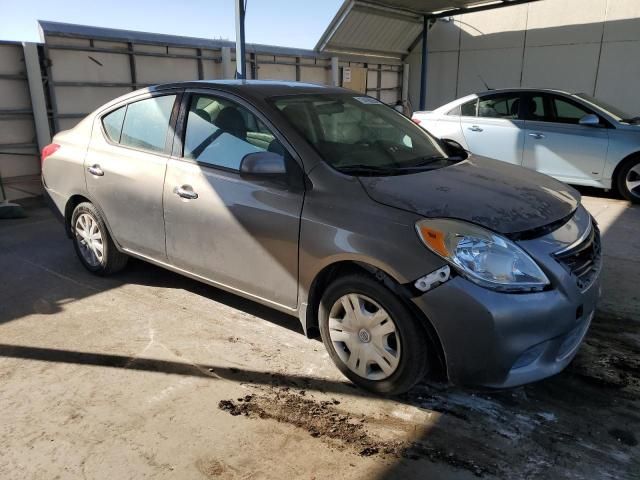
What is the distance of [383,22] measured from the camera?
13062 millimetres

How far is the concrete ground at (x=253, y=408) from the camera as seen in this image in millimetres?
2330

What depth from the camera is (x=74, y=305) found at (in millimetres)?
3996

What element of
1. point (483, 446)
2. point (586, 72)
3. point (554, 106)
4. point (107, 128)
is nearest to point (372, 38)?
point (586, 72)

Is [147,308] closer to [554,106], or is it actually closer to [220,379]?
[220,379]

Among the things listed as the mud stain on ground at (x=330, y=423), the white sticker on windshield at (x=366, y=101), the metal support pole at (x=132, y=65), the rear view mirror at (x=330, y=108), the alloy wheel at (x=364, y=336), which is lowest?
the mud stain on ground at (x=330, y=423)

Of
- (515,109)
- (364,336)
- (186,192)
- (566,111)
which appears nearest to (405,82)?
(515,109)

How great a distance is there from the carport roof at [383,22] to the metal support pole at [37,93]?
6.60 meters

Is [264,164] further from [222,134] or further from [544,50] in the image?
[544,50]

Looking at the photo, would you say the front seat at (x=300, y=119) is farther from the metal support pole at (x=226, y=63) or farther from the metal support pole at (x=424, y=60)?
the metal support pole at (x=424, y=60)

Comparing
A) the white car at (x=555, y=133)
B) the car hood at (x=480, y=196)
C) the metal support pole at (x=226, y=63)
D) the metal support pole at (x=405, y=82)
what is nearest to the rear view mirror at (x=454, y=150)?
the car hood at (x=480, y=196)

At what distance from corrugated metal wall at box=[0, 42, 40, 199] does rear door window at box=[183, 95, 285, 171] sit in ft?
17.2

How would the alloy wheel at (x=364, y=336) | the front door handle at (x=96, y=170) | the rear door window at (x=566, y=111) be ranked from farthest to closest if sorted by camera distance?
1. the rear door window at (x=566, y=111)
2. the front door handle at (x=96, y=170)
3. the alloy wheel at (x=364, y=336)

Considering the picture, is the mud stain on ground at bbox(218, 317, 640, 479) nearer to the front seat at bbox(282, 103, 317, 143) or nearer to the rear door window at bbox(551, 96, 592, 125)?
the front seat at bbox(282, 103, 317, 143)

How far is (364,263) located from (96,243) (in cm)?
276
